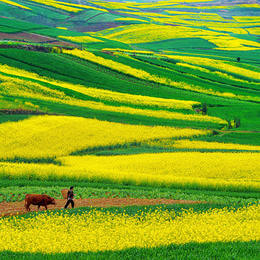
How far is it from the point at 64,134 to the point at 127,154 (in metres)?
7.65

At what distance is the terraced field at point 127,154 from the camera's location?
1549 cm

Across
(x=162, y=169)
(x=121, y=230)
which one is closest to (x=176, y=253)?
(x=121, y=230)

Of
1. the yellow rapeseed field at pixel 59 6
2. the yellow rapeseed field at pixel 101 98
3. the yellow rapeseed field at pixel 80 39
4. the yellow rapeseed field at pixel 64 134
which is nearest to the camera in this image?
the yellow rapeseed field at pixel 64 134

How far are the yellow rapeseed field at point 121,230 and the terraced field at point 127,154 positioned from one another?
56 millimetres

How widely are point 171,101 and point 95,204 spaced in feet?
137

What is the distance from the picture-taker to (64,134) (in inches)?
1544

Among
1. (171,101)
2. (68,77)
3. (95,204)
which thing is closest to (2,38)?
(68,77)

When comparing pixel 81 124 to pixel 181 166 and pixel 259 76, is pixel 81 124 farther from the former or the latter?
pixel 259 76

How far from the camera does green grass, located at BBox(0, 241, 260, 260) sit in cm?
1364

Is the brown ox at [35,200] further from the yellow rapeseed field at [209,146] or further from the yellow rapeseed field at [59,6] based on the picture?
the yellow rapeseed field at [59,6]

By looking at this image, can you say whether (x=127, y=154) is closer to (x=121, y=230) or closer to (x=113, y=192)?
(x=113, y=192)

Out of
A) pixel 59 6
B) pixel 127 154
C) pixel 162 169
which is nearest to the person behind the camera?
pixel 162 169

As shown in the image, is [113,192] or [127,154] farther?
[127,154]

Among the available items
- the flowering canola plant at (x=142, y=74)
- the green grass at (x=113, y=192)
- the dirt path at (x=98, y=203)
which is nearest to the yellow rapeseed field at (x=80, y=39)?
the flowering canola plant at (x=142, y=74)
